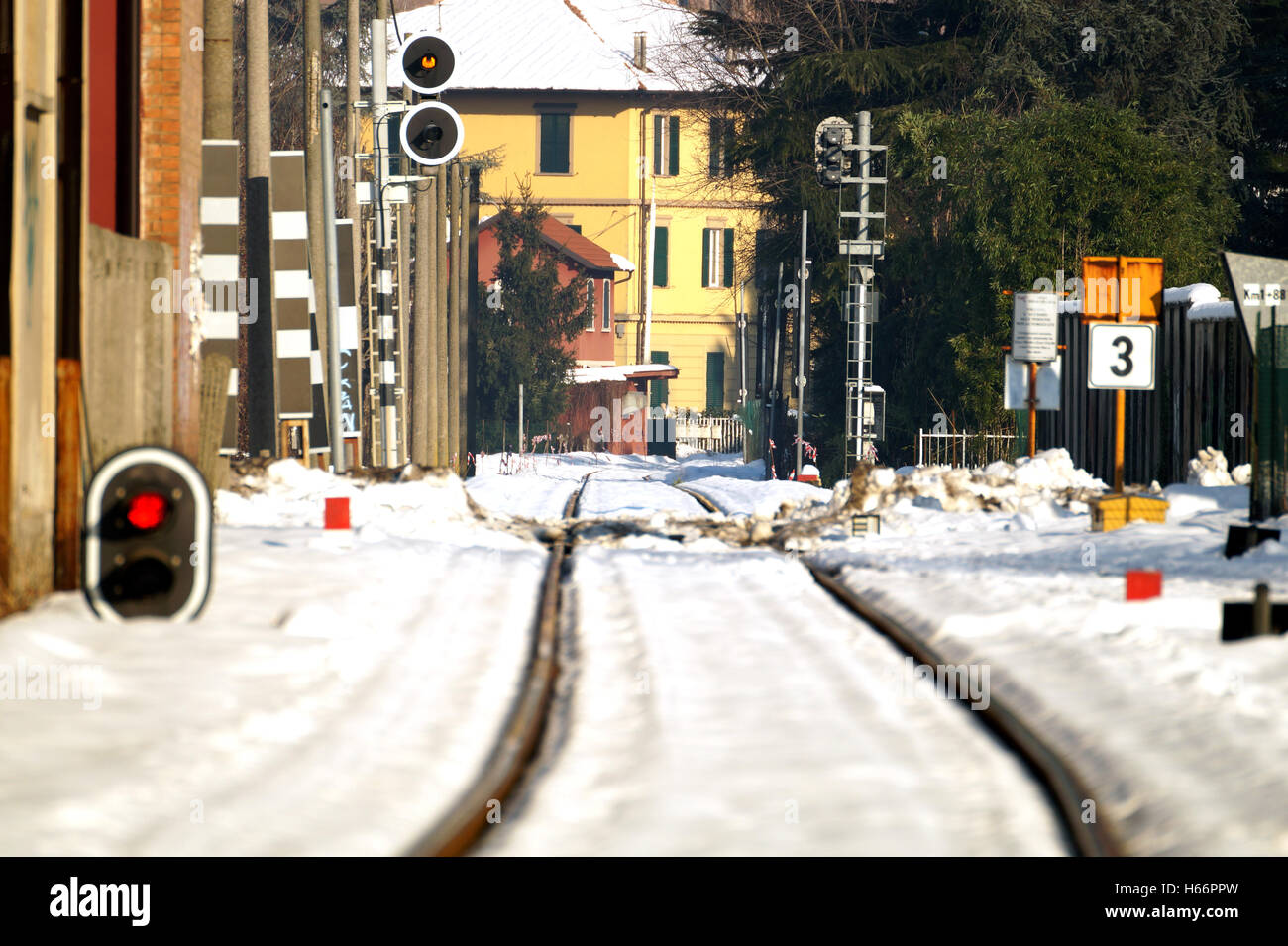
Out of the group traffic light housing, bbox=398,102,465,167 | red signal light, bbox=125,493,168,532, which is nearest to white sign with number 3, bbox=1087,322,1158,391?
red signal light, bbox=125,493,168,532

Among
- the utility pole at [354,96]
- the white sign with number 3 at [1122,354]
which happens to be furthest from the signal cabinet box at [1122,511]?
the utility pole at [354,96]

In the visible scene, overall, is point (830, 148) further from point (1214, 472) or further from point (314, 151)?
point (1214, 472)

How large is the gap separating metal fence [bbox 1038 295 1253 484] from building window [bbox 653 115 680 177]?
47.3 meters

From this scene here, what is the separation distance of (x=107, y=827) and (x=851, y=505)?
13671mm

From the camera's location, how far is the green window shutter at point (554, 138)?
70062 millimetres

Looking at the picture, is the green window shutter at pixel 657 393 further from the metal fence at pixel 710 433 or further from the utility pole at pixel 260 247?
the utility pole at pixel 260 247

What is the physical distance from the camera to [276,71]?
48625 millimetres

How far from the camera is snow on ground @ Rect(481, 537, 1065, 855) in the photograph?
5.32 metres

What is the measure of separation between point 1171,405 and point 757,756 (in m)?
16.2

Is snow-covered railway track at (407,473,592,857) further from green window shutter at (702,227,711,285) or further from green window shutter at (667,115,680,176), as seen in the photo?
green window shutter at (667,115,680,176)

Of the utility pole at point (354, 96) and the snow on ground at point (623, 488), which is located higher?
the utility pole at point (354, 96)

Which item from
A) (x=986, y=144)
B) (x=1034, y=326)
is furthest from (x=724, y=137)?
(x=1034, y=326)

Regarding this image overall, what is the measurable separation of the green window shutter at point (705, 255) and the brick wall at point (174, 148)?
182 feet
